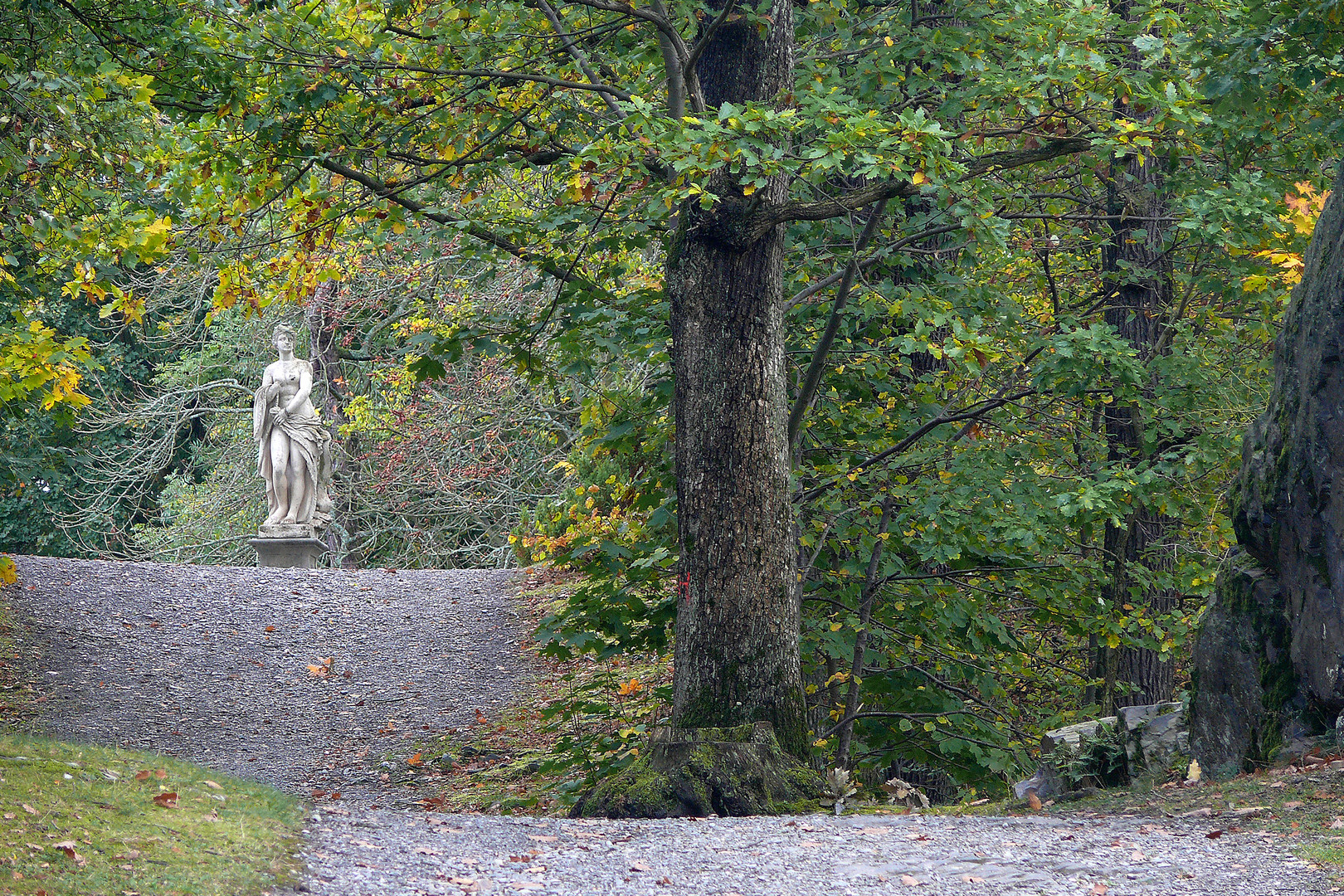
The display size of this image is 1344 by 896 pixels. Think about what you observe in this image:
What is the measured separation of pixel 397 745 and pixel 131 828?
7.11 m

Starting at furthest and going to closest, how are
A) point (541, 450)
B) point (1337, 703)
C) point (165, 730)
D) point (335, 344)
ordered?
point (335, 344), point (541, 450), point (165, 730), point (1337, 703)

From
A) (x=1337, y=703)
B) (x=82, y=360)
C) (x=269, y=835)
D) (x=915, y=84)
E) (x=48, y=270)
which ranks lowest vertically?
(x=269, y=835)

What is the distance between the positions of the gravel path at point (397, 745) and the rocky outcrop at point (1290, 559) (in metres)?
0.99

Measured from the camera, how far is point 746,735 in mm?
6215

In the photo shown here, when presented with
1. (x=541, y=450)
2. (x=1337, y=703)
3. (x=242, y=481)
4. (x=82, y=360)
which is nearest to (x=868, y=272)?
(x=1337, y=703)

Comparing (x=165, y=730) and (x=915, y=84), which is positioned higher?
(x=915, y=84)

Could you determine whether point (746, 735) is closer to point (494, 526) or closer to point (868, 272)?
point (868, 272)

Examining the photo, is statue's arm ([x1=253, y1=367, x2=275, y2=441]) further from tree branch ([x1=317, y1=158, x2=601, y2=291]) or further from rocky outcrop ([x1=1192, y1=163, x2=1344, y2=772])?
rocky outcrop ([x1=1192, y1=163, x2=1344, y2=772])

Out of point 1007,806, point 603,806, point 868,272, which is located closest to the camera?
point 603,806

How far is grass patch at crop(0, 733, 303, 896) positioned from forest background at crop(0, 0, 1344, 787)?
2.47 meters

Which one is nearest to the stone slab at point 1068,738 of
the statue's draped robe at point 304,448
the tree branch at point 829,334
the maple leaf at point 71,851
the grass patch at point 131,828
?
the tree branch at point 829,334

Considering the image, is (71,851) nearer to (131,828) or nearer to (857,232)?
(131,828)

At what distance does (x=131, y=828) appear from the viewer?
14.0ft

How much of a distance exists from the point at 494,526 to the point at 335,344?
4564mm
